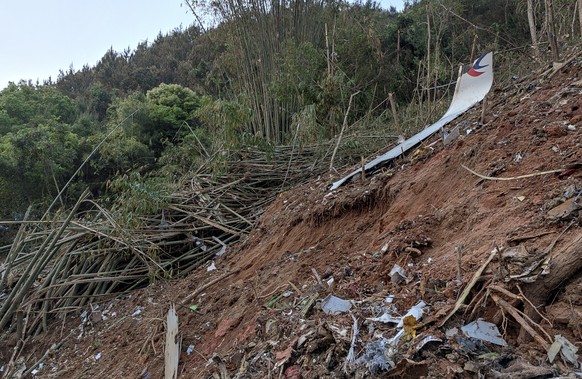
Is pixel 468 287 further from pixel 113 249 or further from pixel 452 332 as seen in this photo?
pixel 113 249

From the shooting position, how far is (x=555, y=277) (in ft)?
4.80

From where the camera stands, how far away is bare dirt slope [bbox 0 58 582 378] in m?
1.46

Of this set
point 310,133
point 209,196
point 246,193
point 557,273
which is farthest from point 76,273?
point 557,273

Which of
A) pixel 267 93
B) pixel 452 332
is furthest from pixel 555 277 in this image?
pixel 267 93

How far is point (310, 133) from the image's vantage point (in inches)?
213

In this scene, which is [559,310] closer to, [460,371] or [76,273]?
[460,371]

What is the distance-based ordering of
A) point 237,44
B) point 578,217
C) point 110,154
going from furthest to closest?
point 110,154 < point 237,44 < point 578,217

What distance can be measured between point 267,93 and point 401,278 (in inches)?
214

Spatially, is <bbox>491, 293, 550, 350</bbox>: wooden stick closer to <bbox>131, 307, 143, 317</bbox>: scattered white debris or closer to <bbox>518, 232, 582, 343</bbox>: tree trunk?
<bbox>518, 232, 582, 343</bbox>: tree trunk

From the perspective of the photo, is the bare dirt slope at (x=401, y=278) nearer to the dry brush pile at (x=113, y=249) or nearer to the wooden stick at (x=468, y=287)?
the wooden stick at (x=468, y=287)

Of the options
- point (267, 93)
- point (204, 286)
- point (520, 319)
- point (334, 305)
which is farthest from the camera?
point (267, 93)

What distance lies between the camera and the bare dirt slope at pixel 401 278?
4.79ft

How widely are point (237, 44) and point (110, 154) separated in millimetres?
2857

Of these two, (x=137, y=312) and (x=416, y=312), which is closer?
(x=416, y=312)
